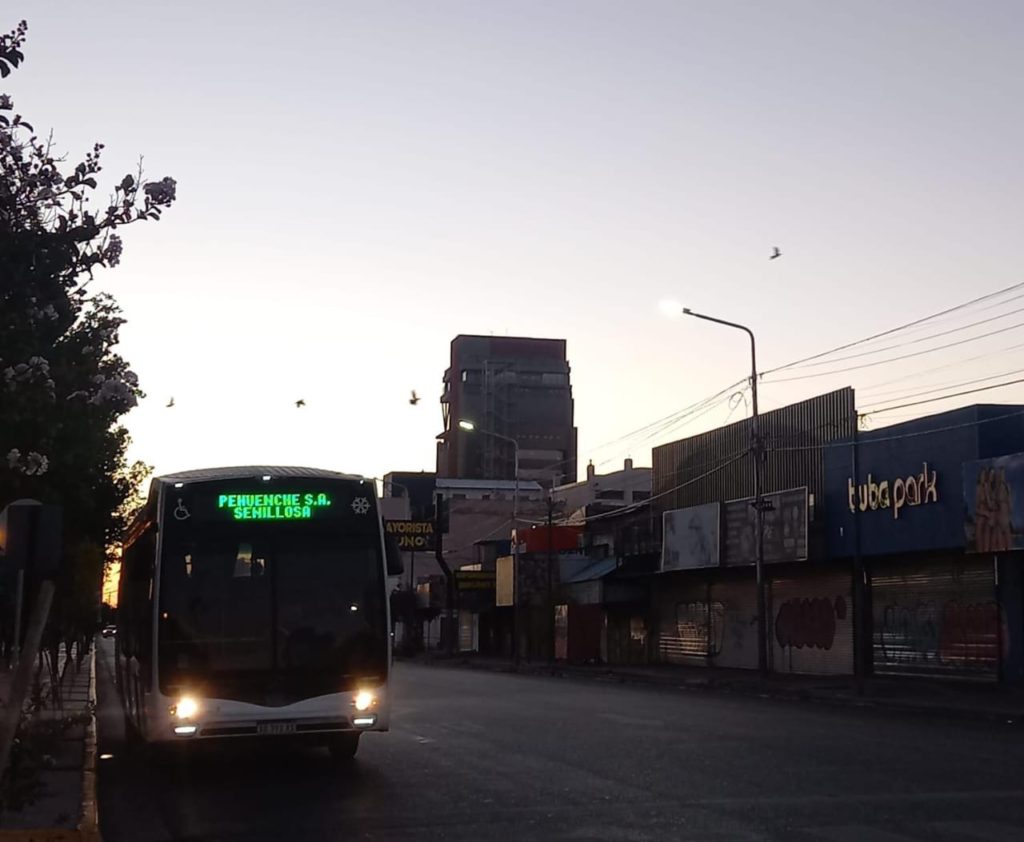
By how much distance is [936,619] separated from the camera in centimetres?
3712

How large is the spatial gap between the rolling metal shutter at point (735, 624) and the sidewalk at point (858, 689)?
76 centimetres

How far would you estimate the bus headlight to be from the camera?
1485 cm

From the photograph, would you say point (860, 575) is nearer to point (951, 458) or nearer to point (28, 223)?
point (951, 458)

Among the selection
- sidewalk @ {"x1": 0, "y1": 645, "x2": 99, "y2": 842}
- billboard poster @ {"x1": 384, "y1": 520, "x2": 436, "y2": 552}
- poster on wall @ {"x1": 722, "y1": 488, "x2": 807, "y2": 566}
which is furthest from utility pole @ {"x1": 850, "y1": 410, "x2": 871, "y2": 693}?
billboard poster @ {"x1": 384, "y1": 520, "x2": 436, "y2": 552}

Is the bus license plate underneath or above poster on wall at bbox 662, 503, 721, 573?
underneath

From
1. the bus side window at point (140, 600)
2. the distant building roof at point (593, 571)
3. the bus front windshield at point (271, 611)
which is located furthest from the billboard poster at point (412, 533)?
the bus front windshield at point (271, 611)

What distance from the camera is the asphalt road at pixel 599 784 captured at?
11.4 metres

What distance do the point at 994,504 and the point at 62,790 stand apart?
24.5 metres

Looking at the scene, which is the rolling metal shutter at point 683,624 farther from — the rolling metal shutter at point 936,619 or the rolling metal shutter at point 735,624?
the rolling metal shutter at point 936,619

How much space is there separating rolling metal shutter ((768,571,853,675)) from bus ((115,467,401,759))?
27892 mm

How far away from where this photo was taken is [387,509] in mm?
134000

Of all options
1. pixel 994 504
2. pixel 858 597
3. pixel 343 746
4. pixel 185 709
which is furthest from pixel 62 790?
pixel 858 597

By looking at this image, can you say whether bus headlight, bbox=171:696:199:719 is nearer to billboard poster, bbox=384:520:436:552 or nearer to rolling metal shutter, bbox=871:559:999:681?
rolling metal shutter, bbox=871:559:999:681

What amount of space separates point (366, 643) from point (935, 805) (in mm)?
6125
